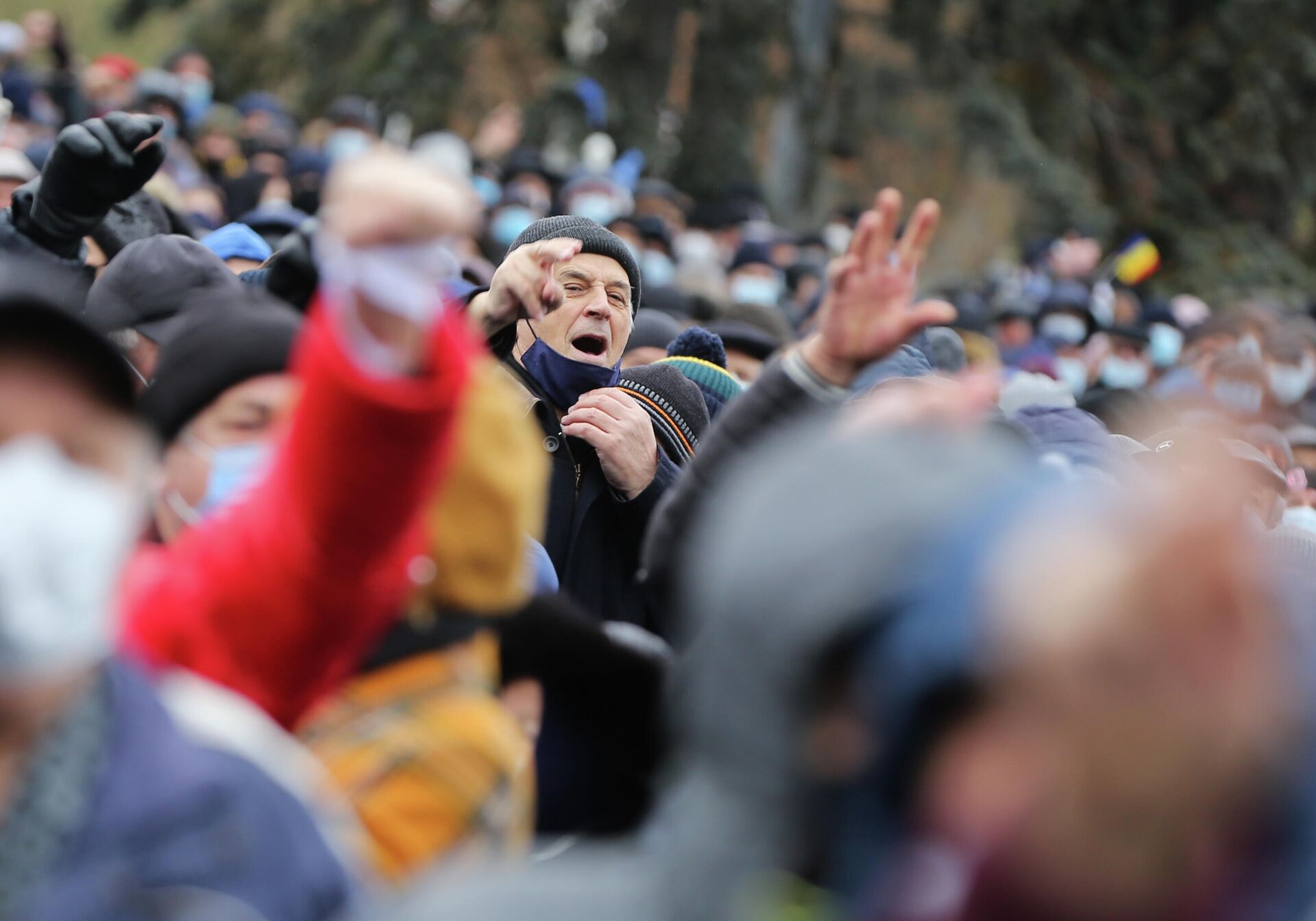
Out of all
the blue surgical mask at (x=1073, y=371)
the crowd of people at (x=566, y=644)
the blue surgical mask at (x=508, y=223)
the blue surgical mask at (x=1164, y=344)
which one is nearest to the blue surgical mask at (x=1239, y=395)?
the crowd of people at (x=566, y=644)

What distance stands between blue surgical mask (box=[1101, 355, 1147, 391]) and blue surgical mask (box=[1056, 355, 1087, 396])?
128mm

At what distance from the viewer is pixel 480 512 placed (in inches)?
78.6

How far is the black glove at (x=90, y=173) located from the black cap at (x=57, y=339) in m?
2.54

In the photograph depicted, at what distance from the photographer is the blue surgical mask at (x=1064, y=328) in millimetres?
11773

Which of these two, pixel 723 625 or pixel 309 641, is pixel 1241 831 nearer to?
pixel 723 625

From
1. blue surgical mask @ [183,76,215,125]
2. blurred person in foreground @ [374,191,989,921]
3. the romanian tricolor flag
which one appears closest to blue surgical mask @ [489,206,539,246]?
blue surgical mask @ [183,76,215,125]

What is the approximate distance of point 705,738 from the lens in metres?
1.35

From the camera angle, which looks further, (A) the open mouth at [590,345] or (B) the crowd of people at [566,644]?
(A) the open mouth at [590,345]

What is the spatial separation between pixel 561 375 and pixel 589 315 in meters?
0.25

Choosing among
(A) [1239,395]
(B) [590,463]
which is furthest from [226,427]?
(A) [1239,395]

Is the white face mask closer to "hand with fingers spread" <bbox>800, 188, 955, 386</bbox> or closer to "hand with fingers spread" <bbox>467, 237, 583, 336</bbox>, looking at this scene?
"hand with fingers spread" <bbox>467, 237, 583, 336</bbox>

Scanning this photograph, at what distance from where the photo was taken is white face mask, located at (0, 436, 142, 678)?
4.91 feet

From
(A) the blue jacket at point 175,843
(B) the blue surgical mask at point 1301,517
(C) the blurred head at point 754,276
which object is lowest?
(C) the blurred head at point 754,276

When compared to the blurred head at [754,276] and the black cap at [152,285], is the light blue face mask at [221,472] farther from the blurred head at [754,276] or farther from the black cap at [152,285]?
the blurred head at [754,276]
